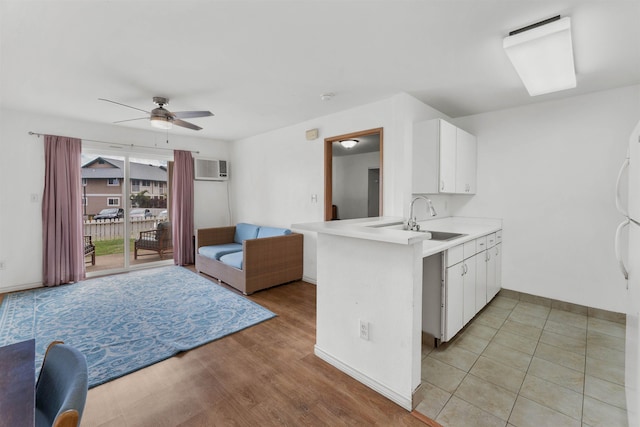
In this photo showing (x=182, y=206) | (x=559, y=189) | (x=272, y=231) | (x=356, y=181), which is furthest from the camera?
(x=356, y=181)

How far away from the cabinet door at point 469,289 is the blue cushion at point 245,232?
3335mm

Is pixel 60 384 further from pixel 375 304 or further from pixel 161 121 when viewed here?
pixel 161 121

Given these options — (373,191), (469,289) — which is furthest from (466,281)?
(373,191)

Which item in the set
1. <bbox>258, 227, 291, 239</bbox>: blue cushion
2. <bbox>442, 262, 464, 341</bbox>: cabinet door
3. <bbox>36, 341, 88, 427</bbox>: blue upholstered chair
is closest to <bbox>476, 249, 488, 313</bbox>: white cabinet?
<bbox>442, 262, 464, 341</bbox>: cabinet door

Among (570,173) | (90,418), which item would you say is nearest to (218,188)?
(90,418)

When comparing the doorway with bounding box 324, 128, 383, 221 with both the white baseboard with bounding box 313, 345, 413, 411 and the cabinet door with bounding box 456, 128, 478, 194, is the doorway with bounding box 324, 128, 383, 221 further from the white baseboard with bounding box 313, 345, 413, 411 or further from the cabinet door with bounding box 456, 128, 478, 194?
the white baseboard with bounding box 313, 345, 413, 411

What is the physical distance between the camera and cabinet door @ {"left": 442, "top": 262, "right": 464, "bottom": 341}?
89.2 inches

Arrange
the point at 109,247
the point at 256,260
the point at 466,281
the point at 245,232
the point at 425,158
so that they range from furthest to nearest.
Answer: the point at 245,232 → the point at 109,247 → the point at 256,260 → the point at 425,158 → the point at 466,281

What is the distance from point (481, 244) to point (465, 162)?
3.74 ft

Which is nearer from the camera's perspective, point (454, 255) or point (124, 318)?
point (454, 255)

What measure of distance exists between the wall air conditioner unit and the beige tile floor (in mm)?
4900

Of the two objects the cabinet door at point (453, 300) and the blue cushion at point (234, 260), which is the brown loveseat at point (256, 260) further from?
the cabinet door at point (453, 300)

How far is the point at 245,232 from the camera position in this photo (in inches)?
201

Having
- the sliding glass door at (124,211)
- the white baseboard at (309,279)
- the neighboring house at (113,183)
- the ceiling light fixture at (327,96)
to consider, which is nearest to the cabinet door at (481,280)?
the white baseboard at (309,279)
